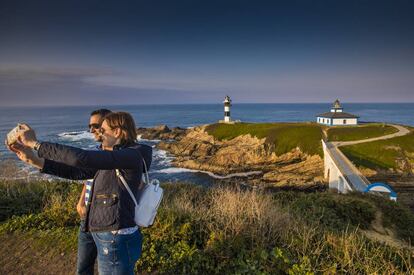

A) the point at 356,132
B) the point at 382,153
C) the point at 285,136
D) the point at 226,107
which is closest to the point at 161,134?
the point at 226,107

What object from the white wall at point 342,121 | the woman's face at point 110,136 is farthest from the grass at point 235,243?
the white wall at point 342,121

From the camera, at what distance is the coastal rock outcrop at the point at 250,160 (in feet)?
98.9

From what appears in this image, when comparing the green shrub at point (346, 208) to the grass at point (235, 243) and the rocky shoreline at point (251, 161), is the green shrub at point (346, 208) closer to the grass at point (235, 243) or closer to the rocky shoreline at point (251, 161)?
the grass at point (235, 243)

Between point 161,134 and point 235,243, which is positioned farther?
point 161,134

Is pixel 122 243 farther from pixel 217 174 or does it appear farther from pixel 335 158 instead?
pixel 217 174

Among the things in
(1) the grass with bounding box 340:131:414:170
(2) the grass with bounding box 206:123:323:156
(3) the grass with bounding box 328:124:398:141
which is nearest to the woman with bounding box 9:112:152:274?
(1) the grass with bounding box 340:131:414:170

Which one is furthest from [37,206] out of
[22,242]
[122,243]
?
[122,243]

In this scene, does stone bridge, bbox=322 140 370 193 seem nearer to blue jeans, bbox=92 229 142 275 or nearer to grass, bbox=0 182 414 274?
grass, bbox=0 182 414 274

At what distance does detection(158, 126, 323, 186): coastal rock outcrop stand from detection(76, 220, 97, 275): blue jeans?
2643 cm

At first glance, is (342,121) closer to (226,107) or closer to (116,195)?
(226,107)

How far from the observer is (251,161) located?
36750 millimetres

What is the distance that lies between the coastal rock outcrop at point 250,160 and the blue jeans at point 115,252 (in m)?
26.7

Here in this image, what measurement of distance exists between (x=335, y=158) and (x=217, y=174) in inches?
517

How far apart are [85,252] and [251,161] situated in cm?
3464
